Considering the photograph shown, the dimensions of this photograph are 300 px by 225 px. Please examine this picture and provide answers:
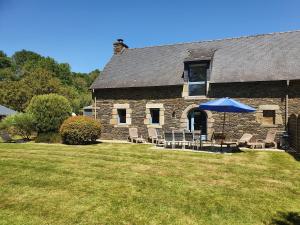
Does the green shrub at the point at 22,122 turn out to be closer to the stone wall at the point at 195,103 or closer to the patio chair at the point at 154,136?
the stone wall at the point at 195,103

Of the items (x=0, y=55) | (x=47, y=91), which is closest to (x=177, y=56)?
(x=47, y=91)

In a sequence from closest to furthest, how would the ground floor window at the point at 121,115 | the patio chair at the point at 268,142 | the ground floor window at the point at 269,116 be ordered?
the patio chair at the point at 268,142 → the ground floor window at the point at 269,116 → the ground floor window at the point at 121,115

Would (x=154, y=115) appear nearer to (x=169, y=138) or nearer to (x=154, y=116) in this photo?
(x=154, y=116)

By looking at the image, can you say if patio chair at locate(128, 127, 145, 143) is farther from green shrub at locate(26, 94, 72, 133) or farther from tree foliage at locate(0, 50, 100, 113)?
tree foliage at locate(0, 50, 100, 113)

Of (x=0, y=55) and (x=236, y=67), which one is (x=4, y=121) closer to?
(x=236, y=67)

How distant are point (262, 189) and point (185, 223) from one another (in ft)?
9.12

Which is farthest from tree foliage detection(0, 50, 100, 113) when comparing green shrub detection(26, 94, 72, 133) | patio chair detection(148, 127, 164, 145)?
Answer: patio chair detection(148, 127, 164, 145)

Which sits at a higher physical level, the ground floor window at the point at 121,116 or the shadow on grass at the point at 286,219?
the ground floor window at the point at 121,116

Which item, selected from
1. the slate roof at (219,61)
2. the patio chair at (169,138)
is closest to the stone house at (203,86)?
the slate roof at (219,61)

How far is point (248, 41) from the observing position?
1780cm

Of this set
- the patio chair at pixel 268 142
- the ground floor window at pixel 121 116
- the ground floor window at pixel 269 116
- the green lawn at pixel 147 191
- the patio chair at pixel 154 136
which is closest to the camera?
the green lawn at pixel 147 191

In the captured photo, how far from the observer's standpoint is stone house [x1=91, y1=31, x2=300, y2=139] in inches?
572

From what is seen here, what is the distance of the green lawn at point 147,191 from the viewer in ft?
16.1

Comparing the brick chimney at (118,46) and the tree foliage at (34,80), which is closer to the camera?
the brick chimney at (118,46)
